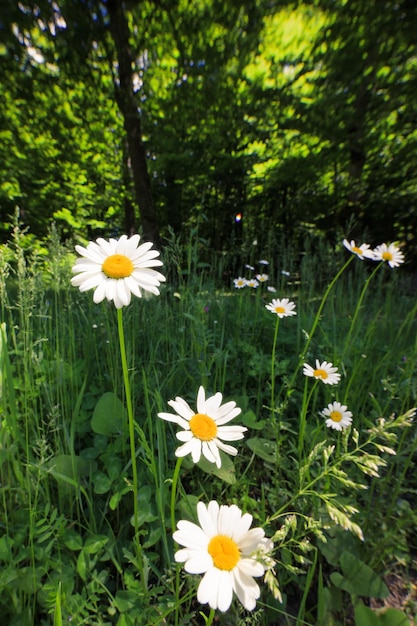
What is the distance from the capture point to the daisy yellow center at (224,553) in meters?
0.47

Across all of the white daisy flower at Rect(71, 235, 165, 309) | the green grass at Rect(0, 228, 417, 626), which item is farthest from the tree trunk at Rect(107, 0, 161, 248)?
the white daisy flower at Rect(71, 235, 165, 309)

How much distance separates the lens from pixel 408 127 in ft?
17.1

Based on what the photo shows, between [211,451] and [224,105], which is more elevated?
[224,105]

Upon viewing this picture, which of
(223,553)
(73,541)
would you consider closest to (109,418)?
(73,541)

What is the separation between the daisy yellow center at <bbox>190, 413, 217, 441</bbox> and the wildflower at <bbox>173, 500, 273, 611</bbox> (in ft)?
0.38

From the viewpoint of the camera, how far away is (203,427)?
599 millimetres

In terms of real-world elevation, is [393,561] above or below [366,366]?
below

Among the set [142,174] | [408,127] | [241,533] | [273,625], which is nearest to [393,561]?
[273,625]

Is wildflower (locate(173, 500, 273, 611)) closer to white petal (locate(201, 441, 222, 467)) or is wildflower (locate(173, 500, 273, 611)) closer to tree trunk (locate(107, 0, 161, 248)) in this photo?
white petal (locate(201, 441, 222, 467))

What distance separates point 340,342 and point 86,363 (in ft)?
4.53

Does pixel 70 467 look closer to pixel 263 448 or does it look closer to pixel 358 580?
pixel 263 448

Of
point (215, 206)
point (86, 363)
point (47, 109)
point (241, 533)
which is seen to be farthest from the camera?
point (215, 206)

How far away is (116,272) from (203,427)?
35 centimetres

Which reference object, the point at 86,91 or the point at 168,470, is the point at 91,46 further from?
the point at 168,470
